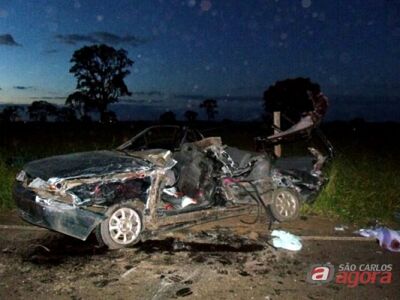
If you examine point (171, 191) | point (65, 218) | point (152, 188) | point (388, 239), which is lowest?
point (388, 239)

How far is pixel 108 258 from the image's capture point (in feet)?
17.1

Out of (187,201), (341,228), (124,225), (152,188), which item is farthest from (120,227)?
(341,228)

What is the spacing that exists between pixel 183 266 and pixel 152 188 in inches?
49.8

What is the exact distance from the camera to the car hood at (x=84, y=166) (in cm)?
550

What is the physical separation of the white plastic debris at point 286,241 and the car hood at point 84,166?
80.4 inches

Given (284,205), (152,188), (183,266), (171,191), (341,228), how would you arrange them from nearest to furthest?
(183,266) → (152,188) → (171,191) → (341,228) → (284,205)

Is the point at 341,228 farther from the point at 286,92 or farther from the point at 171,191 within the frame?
the point at 286,92

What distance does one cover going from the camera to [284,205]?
720 cm

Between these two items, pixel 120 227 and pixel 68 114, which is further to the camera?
pixel 68 114

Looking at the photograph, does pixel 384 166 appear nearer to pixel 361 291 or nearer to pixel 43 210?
pixel 361 291

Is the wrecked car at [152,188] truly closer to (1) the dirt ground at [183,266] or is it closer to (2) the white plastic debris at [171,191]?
(2) the white plastic debris at [171,191]

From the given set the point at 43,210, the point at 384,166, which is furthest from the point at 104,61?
the point at 43,210

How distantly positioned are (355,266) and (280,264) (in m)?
0.90

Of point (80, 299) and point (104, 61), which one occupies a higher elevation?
point (104, 61)
